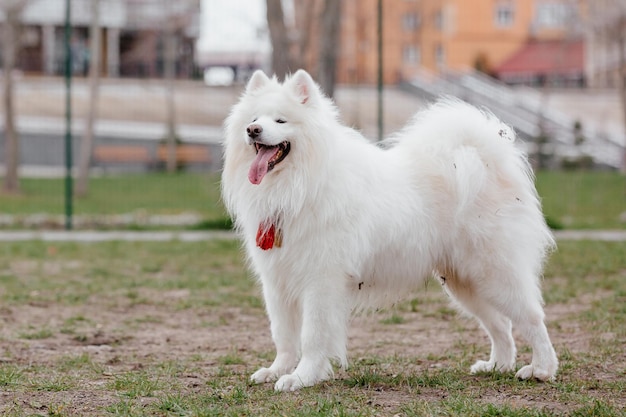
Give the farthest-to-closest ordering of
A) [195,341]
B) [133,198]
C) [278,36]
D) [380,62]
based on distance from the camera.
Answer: [133,198], [278,36], [380,62], [195,341]

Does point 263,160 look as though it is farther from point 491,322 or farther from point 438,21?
point 438,21

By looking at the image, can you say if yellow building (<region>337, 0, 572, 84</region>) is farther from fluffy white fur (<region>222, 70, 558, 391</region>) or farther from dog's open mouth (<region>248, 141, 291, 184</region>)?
dog's open mouth (<region>248, 141, 291, 184</region>)

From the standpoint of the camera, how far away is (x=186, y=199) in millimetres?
19594

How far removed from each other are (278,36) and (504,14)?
3928 cm

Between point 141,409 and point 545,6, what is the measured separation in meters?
49.2

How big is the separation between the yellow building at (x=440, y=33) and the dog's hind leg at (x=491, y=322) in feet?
30.6

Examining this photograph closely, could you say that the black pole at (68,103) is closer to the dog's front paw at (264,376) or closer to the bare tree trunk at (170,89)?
the dog's front paw at (264,376)

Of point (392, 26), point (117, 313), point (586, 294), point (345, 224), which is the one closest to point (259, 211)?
point (345, 224)

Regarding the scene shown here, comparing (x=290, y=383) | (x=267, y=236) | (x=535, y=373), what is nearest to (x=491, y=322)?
(x=535, y=373)

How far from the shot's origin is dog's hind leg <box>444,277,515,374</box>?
5.72 metres

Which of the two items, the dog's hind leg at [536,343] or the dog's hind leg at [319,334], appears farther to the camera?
the dog's hind leg at [536,343]

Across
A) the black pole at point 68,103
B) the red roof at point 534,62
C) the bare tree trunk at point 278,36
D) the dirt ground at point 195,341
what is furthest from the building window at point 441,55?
the dirt ground at point 195,341

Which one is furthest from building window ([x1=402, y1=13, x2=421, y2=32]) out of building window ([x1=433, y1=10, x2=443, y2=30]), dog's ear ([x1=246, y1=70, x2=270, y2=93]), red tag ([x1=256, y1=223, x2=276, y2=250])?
red tag ([x1=256, y1=223, x2=276, y2=250])

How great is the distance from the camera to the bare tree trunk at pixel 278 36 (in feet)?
45.0
